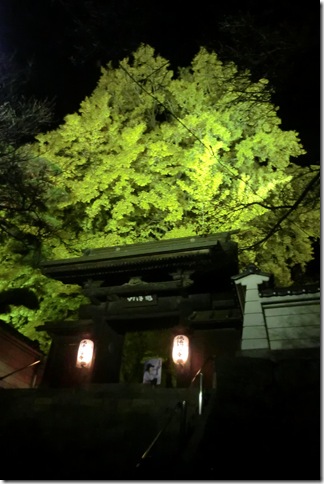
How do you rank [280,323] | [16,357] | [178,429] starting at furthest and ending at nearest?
[16,357] → [280,323] → [178,429]

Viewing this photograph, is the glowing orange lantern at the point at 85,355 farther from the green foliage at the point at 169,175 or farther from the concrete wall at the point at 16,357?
the concrete wall at the point at 16,357

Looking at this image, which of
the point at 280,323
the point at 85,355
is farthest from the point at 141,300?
the point at 280,323

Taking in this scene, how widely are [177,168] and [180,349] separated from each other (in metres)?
8.46

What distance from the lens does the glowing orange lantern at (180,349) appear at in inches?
411

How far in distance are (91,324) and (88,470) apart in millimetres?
5847

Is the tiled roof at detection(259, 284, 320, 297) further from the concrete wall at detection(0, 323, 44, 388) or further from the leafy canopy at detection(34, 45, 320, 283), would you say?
the concrete wall at detection(0, 323, 44, 388)

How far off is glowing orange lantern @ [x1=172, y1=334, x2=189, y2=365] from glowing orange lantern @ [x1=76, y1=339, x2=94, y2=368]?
274 centimetres

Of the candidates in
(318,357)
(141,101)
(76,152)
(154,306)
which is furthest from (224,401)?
(141,101)

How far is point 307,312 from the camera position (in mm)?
7375

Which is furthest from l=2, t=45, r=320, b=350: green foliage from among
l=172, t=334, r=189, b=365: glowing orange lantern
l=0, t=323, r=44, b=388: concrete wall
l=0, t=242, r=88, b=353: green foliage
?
l=172, t=334, r=189, b=365: glowing orange lantern

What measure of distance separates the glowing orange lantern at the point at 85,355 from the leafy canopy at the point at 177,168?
15.5ft

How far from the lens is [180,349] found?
10516mm

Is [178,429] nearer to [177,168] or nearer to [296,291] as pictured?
[296,291]

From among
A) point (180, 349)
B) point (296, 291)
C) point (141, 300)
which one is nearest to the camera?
point (296, 291)
